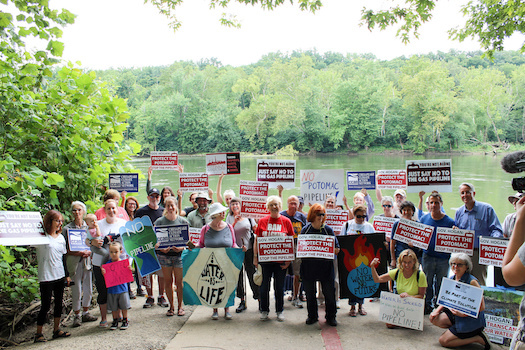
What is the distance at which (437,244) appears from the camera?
17.0 feet

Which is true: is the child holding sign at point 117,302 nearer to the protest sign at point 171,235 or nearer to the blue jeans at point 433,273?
the protest sign at point 171,235

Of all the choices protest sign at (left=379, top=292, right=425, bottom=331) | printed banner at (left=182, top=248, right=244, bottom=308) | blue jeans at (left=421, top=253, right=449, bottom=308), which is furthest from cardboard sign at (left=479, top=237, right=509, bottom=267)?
printed banner at (left=182, top=248, right=244, bottom=308)

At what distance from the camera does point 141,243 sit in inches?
218

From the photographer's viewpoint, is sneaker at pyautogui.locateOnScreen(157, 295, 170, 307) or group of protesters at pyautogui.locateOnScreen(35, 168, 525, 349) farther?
sneaker at pyautogui.locateOnScreen(157, 295, 170, 307)

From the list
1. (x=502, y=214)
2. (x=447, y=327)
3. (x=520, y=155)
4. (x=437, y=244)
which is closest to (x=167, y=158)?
(x=437, y=244)

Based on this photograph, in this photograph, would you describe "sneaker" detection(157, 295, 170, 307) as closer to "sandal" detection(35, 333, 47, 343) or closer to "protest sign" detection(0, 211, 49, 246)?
"sandal" detection(35, 333, 47, 343)

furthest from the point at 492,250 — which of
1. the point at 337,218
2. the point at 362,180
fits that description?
the point at 362,180

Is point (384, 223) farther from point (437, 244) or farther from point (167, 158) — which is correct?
point (167, 158)

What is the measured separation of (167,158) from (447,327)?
5678mm

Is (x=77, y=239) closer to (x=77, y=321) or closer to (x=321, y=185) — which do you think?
(x=77, y=321)

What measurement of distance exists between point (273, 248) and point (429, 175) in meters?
2.84

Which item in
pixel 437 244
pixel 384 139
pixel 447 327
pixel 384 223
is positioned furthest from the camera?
pixel 384 139

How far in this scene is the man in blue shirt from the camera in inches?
211

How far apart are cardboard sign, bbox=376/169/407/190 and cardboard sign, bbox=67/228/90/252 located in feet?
16.1
